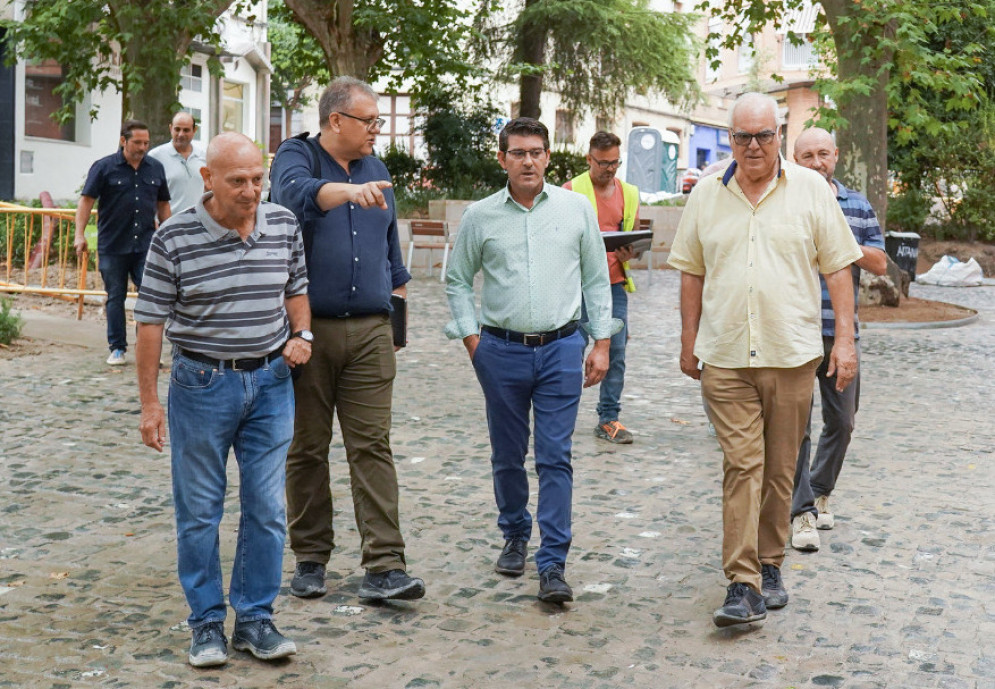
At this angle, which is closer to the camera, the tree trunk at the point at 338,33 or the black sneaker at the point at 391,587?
the black sneaker at the point at 391,587

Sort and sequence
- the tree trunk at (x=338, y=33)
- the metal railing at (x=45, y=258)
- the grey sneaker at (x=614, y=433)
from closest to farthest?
the grey sneaker at (x=614, y=433)
the metal railing at (x=45, y=258)
the tree trunk at (x=338, y=33)

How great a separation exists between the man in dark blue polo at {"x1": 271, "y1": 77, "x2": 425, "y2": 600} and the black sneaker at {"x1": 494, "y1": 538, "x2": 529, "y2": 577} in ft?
1.72

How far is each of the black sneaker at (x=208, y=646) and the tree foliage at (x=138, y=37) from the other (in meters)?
10.9

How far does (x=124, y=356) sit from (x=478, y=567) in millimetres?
6381

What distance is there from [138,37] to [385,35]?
595 cm

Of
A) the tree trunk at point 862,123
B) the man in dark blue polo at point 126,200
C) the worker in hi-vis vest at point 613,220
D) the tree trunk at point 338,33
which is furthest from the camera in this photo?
the tree trunk at point 338,33

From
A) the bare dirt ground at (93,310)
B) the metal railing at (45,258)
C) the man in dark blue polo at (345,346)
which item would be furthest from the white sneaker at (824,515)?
the metal railing at (45,258)

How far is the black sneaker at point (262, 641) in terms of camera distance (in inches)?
175

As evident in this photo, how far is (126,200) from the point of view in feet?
34.4

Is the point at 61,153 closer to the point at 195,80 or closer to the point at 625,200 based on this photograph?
the point at 195,80

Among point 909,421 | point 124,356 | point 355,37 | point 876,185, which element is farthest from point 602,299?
point 355,37

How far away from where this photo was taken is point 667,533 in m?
6.27

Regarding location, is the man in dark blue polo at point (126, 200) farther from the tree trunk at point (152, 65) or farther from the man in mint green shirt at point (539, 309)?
the man in mint green shirt at point (539, 309)

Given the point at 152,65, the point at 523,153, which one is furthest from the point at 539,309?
the point at 152,65
